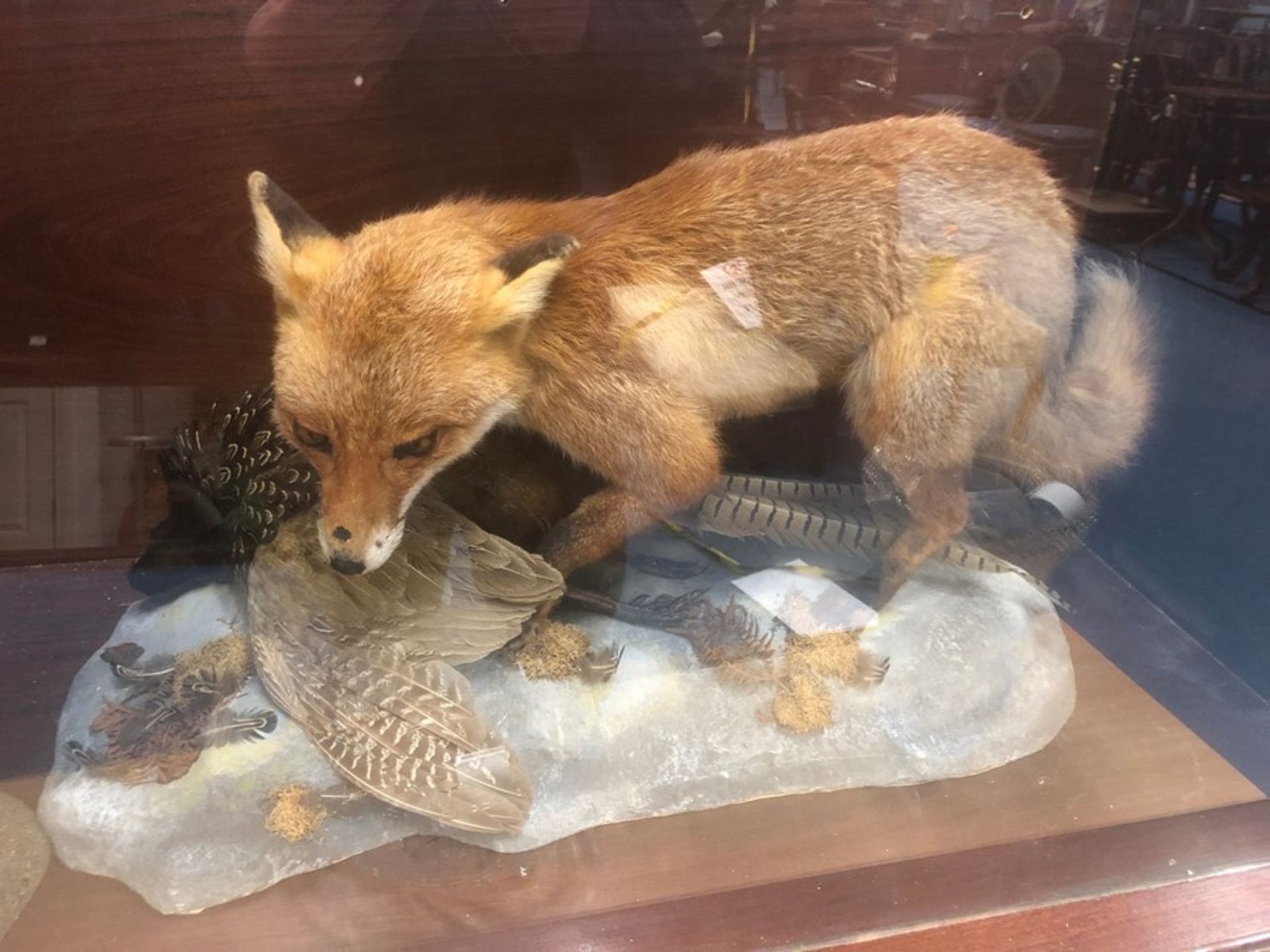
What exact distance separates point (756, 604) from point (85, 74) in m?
0.89

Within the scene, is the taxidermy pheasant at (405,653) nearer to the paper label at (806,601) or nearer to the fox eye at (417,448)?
the fox eye at (417,448)

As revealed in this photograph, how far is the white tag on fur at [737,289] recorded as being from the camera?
87 cm

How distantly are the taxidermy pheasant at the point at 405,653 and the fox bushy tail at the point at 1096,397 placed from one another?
0.64 m

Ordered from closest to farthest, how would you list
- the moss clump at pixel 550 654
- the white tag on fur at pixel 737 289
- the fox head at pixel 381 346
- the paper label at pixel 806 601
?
the fox head at pixel 381 346 → the white tag on fur at pixel 737 289 → the moss clump at pixel 550 654 → the paper label at pixel 806 601

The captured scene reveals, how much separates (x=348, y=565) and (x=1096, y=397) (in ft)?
2.97

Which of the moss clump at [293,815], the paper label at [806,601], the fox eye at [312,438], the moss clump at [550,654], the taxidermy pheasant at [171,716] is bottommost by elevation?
the moss clump at [293,815]

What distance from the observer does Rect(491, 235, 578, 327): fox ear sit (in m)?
0.78

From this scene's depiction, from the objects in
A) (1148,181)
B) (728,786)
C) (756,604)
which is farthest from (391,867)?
(1148,181)

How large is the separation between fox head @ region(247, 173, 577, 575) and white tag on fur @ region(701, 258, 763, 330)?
6.5 inches

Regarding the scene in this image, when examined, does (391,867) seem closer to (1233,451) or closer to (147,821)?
(147,821)

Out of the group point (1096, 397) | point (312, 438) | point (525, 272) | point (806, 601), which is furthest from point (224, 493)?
point (1096, 397)

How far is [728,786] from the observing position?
1.02 meters

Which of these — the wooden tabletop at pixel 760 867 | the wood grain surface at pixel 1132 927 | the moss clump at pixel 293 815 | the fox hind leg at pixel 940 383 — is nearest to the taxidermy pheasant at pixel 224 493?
the wooden tabletop at pixel 760 867

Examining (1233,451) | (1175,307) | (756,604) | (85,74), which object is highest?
(85,74)
